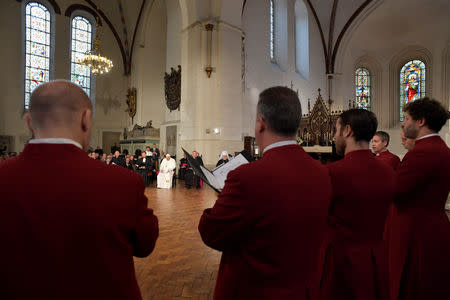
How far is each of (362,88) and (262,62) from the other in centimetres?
892

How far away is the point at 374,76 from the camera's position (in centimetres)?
2045

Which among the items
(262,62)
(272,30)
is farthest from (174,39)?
(272,30)

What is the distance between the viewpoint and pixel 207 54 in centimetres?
1227

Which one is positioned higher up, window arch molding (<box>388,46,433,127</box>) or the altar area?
window arch molding (<box>388,46,433,127</box>)

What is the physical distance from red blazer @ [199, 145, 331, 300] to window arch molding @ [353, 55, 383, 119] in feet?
69.3

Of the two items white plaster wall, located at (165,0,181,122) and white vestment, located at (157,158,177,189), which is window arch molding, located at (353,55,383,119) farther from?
white vestment, located at (157,158,177,189)

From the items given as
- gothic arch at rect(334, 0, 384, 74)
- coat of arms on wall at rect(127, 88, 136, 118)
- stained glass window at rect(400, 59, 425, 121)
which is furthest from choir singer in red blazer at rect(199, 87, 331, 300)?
gothic arch at rect(334, 0, 384, 74)

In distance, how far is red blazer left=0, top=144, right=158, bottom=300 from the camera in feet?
3.21

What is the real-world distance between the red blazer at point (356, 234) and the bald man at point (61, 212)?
1155mm

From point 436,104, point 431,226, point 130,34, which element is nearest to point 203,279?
point 431,226

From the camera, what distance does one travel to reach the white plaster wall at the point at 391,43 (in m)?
17.5

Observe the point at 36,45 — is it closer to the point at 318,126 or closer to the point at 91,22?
the point at 91,22

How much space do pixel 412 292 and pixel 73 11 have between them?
66.5ft

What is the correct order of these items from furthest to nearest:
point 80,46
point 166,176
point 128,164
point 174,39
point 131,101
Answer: point 131,101
point 80,46
point 174,39
point 128,164
point 166,176
